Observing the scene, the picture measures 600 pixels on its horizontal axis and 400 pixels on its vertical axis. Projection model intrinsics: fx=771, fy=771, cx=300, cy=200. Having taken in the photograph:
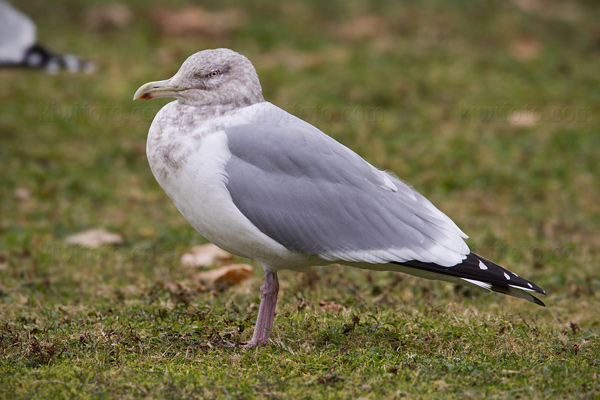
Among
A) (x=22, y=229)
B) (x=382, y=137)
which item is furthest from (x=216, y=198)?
(x=382, y=137)

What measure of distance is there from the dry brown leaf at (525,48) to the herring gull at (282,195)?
846 cm

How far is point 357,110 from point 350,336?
6044 mm

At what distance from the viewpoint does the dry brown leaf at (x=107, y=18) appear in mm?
12125

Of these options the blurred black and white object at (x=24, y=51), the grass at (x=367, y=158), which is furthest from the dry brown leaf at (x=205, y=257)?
the blurred black and white object at (x=24, y=51)

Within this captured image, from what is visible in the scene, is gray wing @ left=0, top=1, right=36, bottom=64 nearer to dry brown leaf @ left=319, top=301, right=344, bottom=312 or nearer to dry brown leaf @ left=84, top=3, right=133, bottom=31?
dry brown leaf @ left=84, top=3, right=133, bottom=31

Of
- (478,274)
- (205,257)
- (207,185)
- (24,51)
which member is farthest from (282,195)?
(24,51)

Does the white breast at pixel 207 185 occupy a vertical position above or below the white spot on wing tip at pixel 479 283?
above

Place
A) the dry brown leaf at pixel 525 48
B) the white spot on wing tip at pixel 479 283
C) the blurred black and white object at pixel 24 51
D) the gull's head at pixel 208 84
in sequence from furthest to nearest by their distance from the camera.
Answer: the dry brown leaf at pixel 525 48 < the blurred black and white object at pixel 24 51 < the gull's head at pixel 208 84 < the white spot on wing tip at pixel 479 283

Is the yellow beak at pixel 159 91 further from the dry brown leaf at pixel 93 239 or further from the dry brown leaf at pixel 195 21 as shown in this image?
the dry brown leaf at pixel 195 21

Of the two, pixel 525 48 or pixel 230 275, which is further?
pixel 525 48

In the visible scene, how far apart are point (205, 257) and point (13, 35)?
19.6 ft

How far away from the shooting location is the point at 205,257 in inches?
256

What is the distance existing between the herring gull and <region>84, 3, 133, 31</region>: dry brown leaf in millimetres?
8405

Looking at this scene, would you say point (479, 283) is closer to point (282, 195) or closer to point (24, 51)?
point (282, 195)
